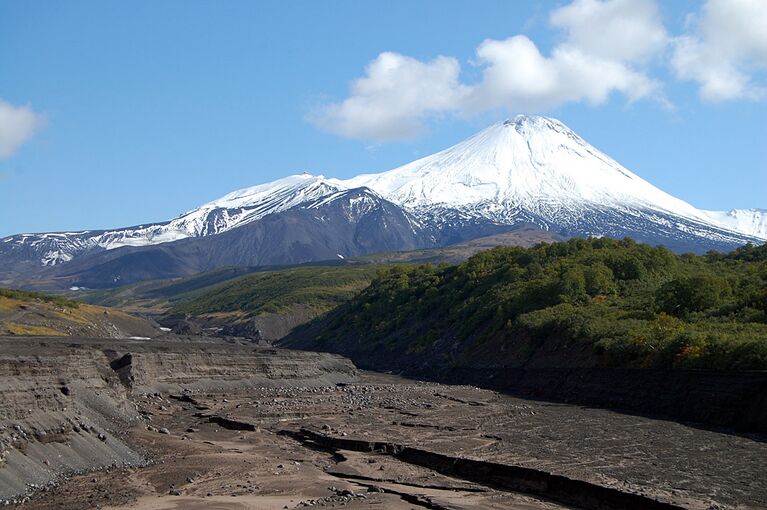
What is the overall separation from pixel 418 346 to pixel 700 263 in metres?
27.1

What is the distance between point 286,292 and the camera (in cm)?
15775

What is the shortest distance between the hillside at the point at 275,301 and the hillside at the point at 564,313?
1589cm

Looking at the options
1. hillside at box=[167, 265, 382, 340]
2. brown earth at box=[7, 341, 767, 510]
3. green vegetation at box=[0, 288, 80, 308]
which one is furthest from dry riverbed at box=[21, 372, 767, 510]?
hillside at box=[167, 265, 382, 340]

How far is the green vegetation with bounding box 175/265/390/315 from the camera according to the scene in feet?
463

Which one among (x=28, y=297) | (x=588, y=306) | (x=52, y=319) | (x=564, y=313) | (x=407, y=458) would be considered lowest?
(x=407, y=458)

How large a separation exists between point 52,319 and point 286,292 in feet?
245

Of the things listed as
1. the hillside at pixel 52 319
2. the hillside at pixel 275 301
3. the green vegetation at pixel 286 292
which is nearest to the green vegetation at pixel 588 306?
the hillside at pixel 275 301

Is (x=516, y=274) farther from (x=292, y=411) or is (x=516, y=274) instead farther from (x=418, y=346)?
(x=292, y=411)

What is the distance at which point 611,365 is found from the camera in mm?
50719

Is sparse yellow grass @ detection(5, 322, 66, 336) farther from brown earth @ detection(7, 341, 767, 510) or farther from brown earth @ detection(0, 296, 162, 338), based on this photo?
brown earth @ detection(7, 341, 767, 510)

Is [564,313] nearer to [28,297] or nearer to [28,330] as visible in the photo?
[28,330]

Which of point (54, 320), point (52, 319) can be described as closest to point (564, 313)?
point (54, 320)

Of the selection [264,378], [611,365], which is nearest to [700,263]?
[611,365]

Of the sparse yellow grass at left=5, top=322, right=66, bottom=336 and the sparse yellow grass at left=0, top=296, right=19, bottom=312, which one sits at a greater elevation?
the sparse yellow grass at left=0, top=296, right=19, bottom=312
